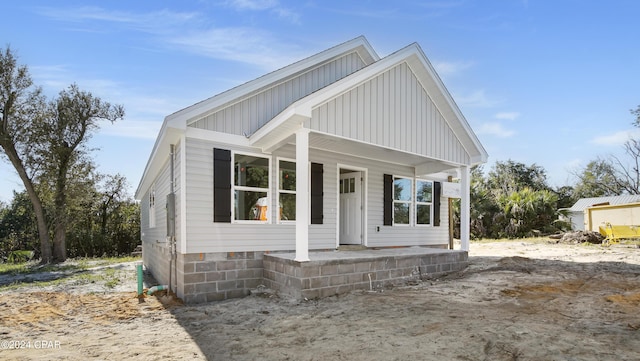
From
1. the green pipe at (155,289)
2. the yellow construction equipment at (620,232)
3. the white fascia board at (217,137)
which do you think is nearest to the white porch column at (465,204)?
the white fascia board at (217,137)

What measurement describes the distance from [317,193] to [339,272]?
227 centimetres

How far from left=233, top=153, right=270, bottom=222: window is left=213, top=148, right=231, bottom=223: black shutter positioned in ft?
0.59

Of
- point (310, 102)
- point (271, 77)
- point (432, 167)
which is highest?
point (271, 77)

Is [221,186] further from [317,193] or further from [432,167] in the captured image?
[432,167]

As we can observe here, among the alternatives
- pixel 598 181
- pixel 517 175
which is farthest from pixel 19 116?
pixel 598 181

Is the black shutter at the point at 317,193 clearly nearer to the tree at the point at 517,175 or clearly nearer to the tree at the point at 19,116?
the tree at the point at 19,116

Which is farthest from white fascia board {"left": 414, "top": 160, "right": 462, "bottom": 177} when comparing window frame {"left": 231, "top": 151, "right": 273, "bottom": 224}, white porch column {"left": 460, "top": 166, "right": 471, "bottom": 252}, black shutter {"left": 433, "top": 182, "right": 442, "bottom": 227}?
window frame {"left": 231, "top": 151, "right": 273, "bottom": 224}

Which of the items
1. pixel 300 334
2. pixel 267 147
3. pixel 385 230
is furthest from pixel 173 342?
pixel 385 230

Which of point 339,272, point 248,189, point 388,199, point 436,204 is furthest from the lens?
point 436,204

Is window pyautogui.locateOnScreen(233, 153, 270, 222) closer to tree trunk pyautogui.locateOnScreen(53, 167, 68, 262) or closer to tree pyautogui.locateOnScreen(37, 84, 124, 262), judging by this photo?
tree pyautogui.locateOnScreen(37, 84, 124, 262)

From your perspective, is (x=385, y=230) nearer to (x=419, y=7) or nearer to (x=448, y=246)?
(x=448, y=246)

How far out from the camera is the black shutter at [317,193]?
343 inches

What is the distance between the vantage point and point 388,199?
404 inches

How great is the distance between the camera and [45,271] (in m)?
13.9
